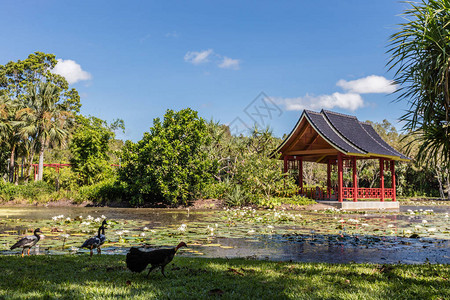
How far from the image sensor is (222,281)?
4883 mm

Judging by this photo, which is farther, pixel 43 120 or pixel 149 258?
pixel 43 120

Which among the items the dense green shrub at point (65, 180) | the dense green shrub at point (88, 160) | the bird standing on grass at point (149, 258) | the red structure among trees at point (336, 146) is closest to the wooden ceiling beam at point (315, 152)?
the red structure among trees at point (336, 146)

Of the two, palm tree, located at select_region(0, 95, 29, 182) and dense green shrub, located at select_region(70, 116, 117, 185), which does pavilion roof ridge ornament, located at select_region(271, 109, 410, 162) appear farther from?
palm tree, located at select_region(0, 95, 29, 182)

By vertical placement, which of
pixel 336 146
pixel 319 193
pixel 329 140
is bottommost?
pixel 319 193

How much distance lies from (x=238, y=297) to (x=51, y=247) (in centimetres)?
561

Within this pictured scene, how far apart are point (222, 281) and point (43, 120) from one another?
103 feet

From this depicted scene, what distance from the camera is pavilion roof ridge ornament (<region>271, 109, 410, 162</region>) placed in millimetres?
22656

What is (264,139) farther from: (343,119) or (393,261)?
(393,261)

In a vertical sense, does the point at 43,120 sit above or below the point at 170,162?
above

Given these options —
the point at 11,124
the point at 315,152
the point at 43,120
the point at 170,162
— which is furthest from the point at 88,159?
the point at 315,152

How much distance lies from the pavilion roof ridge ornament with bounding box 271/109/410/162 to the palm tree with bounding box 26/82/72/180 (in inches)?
756

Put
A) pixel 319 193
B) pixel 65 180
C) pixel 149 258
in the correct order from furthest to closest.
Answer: pixel 65 180, pixel 319 193, pixel 149 258

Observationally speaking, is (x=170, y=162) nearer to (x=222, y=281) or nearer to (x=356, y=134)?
(x=356, y=134)

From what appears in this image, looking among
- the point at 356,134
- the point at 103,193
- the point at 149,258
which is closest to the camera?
the point at 149,258
